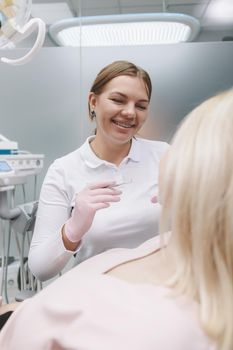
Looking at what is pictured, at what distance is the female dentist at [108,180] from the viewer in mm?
1202

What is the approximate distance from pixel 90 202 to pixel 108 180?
13.3 inches

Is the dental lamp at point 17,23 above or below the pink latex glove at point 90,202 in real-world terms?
above

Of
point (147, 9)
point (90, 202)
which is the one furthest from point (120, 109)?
point (147, 9)

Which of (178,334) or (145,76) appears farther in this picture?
(145,76)

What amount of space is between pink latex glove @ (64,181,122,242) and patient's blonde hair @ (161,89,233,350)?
17.7 inches

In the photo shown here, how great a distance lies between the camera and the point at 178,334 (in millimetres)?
471

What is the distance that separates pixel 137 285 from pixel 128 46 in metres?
1.97

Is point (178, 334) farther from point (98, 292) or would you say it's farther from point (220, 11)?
point (220, 11)

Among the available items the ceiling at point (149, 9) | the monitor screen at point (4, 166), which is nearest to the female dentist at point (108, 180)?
the monitor screen at point (4, 166)

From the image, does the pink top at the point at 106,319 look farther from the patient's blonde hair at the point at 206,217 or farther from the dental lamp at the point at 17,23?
the dental lamp at the point at 17,23

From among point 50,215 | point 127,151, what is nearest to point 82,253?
point 50,215

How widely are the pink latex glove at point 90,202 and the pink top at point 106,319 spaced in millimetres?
425

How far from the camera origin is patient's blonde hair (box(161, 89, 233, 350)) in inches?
20.0

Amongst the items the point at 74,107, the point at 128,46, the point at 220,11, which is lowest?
the point at 74,107
